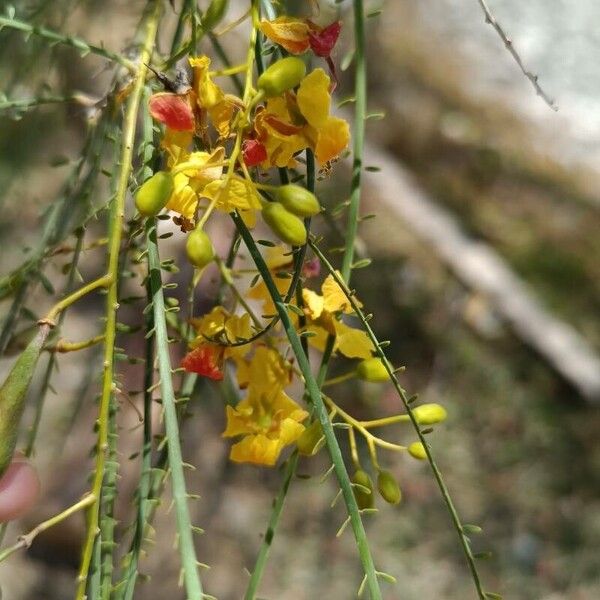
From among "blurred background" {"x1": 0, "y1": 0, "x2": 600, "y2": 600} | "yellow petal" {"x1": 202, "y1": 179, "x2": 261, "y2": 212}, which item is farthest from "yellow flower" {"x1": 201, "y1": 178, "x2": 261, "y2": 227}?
"blurred background" {"x1": 0, "y1": 0, "x2": 600, "y2": 600}

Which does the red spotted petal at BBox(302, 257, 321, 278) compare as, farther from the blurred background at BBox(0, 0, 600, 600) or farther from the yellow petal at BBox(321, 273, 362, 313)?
the blurred background at BBox(0, 0, 600, 600)

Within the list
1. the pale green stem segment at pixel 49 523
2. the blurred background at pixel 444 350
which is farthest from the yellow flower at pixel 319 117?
the blurred background at pixel 444 350

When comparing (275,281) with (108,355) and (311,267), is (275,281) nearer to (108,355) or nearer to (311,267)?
(311,267)

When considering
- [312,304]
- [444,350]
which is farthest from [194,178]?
[444,350]

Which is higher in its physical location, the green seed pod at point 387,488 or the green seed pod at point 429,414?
the green seed pod at point 429,414

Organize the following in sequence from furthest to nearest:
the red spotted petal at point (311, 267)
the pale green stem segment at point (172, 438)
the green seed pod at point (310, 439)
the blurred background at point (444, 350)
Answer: the blurred background at point (444, 350) < the red spotted petal at point (311, 267) < the green seed pod at point (310, 439) < the pale green stem segment at point (172, 438)

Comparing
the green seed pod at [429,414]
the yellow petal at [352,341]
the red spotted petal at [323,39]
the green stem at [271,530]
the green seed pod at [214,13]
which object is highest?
the green seed pod at [214,13]

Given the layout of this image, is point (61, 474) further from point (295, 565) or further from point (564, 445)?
point (564, 445)

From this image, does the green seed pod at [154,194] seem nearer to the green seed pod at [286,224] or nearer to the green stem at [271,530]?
the green seed pod at [286,224]
